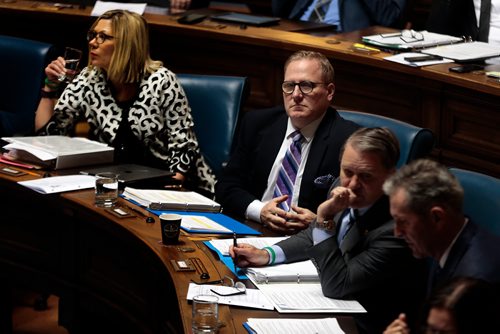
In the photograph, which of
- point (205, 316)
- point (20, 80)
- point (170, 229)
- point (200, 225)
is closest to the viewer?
point (205, 316)

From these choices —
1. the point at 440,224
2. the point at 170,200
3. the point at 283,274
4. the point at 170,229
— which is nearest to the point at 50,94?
the point at 170,200

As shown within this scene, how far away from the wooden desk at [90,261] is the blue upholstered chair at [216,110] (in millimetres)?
838

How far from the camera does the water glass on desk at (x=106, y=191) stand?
3570 mm

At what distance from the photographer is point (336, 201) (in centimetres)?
282

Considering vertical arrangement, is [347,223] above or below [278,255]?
above

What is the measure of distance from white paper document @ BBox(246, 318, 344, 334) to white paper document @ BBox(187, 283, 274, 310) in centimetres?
11

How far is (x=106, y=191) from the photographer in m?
3.60

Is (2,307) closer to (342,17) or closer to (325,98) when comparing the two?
(325,98)

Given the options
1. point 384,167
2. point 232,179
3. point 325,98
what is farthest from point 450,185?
point 232,179

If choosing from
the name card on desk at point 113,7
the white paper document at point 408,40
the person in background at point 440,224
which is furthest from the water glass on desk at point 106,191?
the name card on desk at point 113,7

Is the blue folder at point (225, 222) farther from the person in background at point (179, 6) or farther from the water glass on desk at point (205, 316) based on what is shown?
the person in background at point (179, 6)

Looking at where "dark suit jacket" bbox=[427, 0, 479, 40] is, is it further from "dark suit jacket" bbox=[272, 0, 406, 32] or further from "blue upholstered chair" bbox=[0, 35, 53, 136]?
"blue upholstered chair" bbox=[0, 35, 53, 136]

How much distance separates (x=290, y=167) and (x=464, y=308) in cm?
189

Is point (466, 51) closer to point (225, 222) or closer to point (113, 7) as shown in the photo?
point (225, 222)
